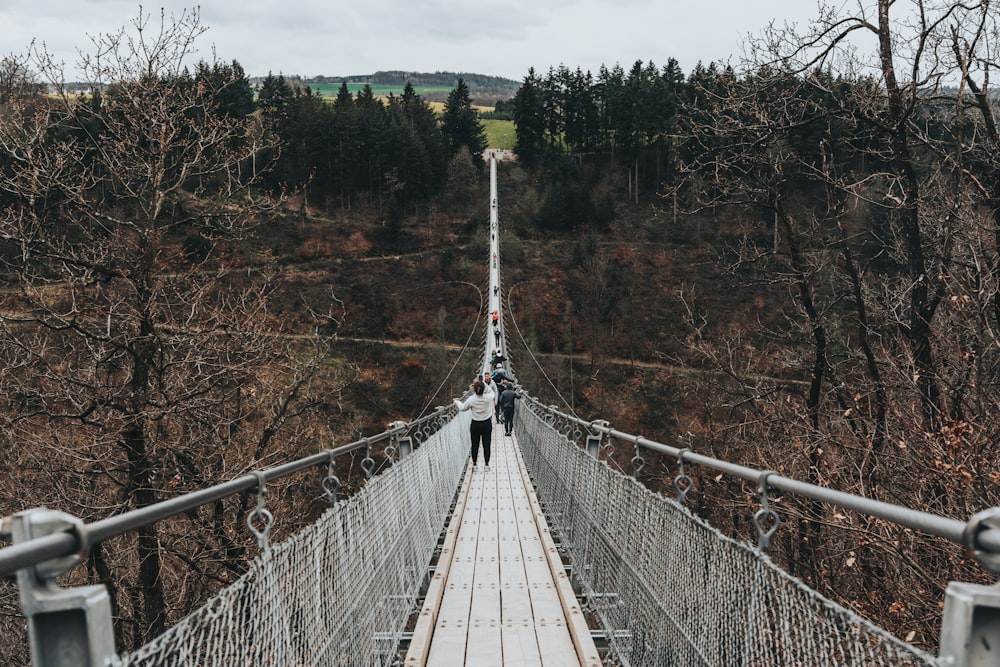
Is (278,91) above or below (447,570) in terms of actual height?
above

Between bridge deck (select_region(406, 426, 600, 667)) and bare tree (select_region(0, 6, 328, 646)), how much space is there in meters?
2.94

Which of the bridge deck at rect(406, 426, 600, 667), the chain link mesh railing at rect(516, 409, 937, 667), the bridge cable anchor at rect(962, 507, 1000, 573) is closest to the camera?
the bridge cable anchor at rect(962, 507, 1000, 573)

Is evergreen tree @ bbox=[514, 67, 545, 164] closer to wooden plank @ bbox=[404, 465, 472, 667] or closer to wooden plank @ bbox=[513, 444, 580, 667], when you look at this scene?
wooden plank @ bbox=[404, 465, 472, 667]

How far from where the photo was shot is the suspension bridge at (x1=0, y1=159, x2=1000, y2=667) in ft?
3.86

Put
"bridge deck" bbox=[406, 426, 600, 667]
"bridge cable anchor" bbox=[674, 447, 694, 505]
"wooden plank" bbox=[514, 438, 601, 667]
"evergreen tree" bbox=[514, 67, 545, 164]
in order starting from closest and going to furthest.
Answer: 1. "bridge cable anchor" bbox=[674, 447, 694, 505]
2. "wooden plank" bbox=[514, 438, 601, 667]
3. "bridge deck" bbox=[406, 426, 600, 667]
4. "evergreen tree" bbox=[514, 67, 545, 164]

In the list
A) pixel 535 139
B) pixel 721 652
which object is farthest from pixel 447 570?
pixel 535 139

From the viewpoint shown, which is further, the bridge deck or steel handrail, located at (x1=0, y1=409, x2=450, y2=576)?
the bridge deck

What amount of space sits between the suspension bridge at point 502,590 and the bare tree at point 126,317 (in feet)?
10.4

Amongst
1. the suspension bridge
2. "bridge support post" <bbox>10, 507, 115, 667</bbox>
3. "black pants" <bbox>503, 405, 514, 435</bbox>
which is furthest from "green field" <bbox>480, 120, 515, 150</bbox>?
"bridge support post" <bbox>10, 507, 115, 667</bbox>

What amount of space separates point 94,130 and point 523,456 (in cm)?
836

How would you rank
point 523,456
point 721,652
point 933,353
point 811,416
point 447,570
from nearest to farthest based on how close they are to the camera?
point 721,652
point 447,570
point 933,353
point 811,416
point 523,456

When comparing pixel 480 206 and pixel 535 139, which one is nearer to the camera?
pixel 480 206

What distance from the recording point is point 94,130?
1008cm

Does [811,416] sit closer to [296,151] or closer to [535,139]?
[296,151]
